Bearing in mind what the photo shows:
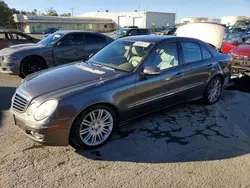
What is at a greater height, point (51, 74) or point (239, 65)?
point (51, 74)

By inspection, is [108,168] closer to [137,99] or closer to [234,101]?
[137,99]

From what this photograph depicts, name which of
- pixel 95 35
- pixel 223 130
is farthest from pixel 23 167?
pixel 95 35

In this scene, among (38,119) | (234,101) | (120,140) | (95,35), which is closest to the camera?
(38,119)

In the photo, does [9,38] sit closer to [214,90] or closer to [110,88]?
[110,88]

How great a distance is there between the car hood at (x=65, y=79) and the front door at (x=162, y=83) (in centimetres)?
51

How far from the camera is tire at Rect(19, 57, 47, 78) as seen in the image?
7512mm

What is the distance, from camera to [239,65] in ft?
25.2

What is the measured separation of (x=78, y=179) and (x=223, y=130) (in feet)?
8.81

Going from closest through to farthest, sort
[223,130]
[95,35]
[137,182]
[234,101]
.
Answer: [137,182]
[223,130]
[234,101]
[95,35]

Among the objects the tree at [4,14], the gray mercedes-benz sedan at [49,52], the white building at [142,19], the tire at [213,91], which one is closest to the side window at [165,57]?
the tire at [213,91]

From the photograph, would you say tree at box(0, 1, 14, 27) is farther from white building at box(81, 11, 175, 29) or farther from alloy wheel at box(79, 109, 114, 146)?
alloy wheel at box(79, 109, 114, 146)

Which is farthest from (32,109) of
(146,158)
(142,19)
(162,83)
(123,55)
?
(142,19)

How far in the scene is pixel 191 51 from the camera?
483 centimetres

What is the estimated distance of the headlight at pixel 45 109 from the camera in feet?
10.1
